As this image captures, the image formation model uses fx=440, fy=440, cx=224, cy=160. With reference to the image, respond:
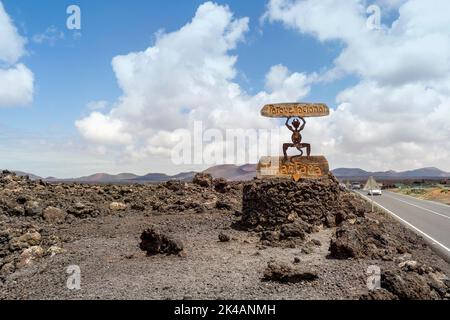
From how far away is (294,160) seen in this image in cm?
1513

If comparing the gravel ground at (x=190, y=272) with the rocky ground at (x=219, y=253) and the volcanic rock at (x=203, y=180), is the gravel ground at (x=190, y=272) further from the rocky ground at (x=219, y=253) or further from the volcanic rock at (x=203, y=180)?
the volcanic rock at (x=203, y=180)

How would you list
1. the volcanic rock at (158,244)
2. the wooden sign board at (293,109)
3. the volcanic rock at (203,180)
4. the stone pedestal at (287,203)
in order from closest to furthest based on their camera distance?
the volcanic rock at (158,244)
the stone pedestal at (287,203)
the wooden sign board at (293,109)
the volcanic rock at (203,180)

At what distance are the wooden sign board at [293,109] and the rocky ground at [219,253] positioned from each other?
7.79 ft

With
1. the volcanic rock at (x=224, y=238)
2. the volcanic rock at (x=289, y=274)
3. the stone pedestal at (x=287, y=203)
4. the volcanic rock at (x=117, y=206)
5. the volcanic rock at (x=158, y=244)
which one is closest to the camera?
the volcanic rock at (x=289, y=274)

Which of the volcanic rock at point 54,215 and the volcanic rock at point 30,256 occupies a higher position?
the volcanic rock at point 54,215

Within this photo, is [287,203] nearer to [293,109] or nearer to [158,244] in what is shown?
[293,109]

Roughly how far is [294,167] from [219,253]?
479cm

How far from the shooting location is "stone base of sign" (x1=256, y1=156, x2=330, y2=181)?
591 inches

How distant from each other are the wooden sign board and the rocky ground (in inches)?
93.5

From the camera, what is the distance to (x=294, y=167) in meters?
15.1

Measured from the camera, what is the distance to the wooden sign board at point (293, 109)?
1485cm

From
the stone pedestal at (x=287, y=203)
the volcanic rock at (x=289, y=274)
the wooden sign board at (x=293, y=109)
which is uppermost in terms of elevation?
the wooden sign board at (x=293, y=109)

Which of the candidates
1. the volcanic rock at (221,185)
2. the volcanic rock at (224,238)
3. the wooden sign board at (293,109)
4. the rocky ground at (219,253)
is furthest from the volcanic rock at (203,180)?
the volcanic rock at (224,238)
